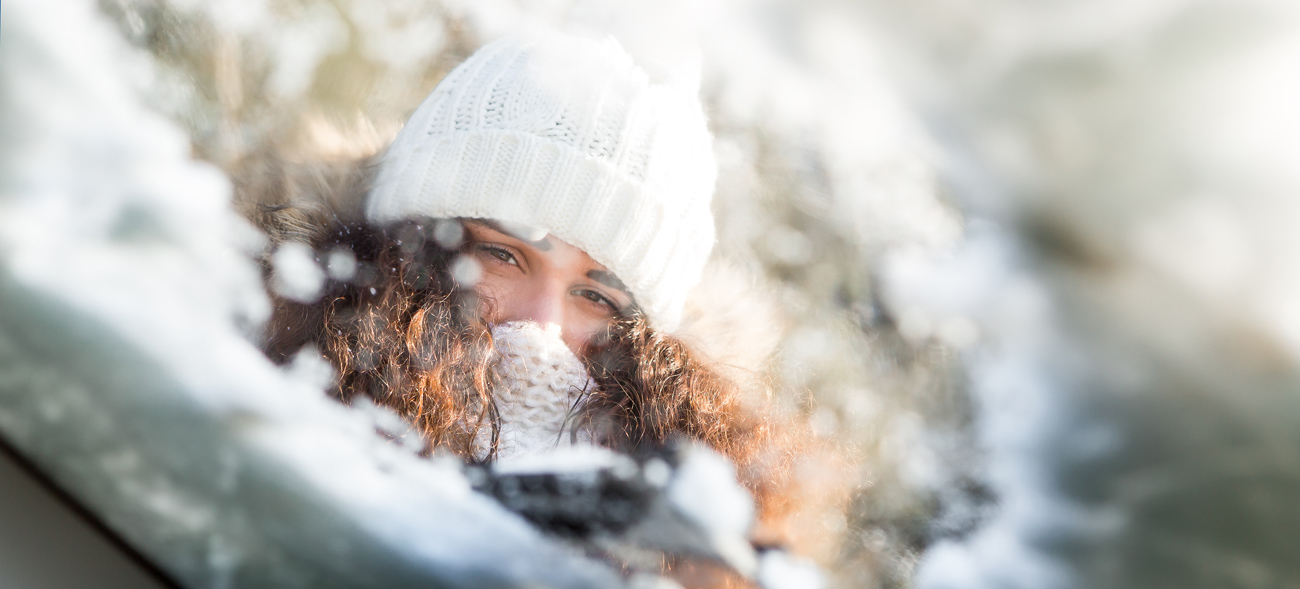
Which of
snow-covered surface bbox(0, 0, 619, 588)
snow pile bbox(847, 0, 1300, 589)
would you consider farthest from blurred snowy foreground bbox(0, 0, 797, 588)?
snow pile bbox(847, 0, 1300, 589)

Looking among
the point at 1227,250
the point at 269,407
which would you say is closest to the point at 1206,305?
the point at 1227,250

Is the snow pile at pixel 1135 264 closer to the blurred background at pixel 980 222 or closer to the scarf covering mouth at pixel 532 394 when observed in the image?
the blurred background at pixel 980 222

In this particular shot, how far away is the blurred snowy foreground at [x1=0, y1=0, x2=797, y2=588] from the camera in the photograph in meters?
0.35

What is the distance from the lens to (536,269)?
393 millimetres

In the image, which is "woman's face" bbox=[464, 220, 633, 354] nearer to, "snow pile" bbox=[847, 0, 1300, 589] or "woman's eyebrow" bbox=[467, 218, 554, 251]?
"woman's eyebrow" bbox=[467, 218, 554, 251]

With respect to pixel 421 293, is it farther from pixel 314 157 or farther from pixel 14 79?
pixel 14 79

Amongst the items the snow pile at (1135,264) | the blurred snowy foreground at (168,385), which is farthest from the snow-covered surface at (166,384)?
the snow pile at (1135,264)

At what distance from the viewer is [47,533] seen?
364 millimetres

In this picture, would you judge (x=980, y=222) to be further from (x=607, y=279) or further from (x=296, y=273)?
(x=296, y=273)

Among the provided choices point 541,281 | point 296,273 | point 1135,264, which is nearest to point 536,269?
point 541,281

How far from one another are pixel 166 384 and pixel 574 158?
224 millimetres

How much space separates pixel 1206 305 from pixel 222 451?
0.43 metres

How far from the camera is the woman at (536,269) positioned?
0.38 metres

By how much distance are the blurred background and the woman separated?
0.06ft
